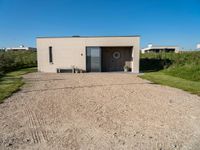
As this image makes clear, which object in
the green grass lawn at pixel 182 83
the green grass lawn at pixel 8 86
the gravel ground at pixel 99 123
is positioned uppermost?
the green grass lawn at pixel 182 83

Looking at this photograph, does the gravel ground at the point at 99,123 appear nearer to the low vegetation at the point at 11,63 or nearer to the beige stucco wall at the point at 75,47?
the low vegetation at the point at 11,63

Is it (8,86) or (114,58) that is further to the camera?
(114,58)

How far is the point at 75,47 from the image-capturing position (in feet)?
57.4

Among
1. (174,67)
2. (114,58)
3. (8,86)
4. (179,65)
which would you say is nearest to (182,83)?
(174,67)

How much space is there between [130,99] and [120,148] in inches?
140

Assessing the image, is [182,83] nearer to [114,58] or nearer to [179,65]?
[179,65]

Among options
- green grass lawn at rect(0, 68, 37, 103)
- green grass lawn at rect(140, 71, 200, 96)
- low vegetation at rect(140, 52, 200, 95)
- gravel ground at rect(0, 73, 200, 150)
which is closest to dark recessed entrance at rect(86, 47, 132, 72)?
low vegetation at rect(140, 52, 200, 95)

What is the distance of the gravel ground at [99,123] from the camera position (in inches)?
128

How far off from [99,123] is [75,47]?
14.0 m

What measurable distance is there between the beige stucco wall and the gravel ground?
11.1 m

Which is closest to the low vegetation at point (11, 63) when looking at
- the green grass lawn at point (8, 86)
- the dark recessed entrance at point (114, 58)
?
the green grass lawn at point (8, 86)

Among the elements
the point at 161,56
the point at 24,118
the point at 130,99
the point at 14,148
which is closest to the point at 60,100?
the point at 24,118

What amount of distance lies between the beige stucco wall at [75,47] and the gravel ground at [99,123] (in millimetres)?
11141

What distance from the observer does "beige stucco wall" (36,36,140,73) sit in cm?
1720
